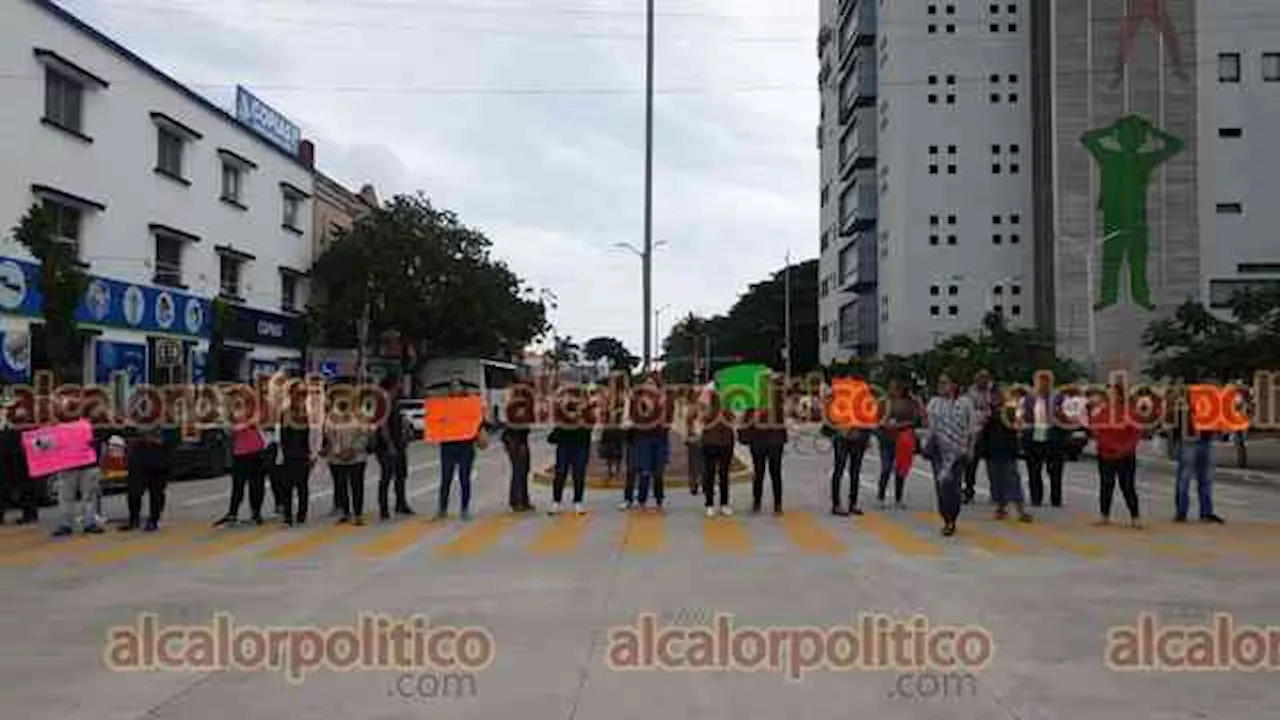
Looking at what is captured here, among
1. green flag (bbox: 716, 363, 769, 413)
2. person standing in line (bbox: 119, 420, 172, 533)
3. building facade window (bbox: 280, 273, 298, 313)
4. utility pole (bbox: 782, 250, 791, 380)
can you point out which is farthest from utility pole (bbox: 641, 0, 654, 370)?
utility pole (bbox: 782, 250, 791, 380)

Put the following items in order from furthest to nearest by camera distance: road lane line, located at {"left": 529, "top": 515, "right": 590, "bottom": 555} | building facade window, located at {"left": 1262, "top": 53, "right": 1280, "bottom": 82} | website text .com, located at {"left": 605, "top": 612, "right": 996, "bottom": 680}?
building facade window, located at {"left": 1262, "top": 53, "right": 1280, "bottom": 82} → road lane line, located at {"left": 529, "top": 515, "right": 590, "bottom": 555} → website text .com, located at {"left": 605, "top": 612, "right": 996, "bottom": 680}

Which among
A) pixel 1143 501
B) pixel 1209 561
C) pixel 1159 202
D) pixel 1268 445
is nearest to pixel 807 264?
pixel 1159 202

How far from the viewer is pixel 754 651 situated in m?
8.84

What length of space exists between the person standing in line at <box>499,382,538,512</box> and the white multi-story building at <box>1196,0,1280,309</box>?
5910 centimetres

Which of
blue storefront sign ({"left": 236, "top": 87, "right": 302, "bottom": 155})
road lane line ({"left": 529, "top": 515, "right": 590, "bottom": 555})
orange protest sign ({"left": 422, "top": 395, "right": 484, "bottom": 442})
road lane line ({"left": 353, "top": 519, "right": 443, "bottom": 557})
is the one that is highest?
blue storefront sign ({"left": 236, "top": 87, "right": 302, "bottom": 155})

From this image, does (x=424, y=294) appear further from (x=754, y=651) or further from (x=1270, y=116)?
→ (x=754, y=651)

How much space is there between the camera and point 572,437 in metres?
18.1

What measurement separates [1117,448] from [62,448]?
12.4m

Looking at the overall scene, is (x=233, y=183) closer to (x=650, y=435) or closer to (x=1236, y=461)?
(x=650, y=435)

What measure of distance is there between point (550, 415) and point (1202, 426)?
330 inches

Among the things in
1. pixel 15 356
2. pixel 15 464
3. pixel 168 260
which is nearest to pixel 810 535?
pixel 15 464

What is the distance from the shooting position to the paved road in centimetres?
754

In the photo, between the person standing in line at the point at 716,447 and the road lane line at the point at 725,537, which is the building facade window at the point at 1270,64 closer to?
the person standing in line at the point at 716,447

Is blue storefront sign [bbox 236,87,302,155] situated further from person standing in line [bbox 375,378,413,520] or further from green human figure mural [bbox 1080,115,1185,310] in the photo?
green human figure mural [bbox 1080,115,1185,310]
